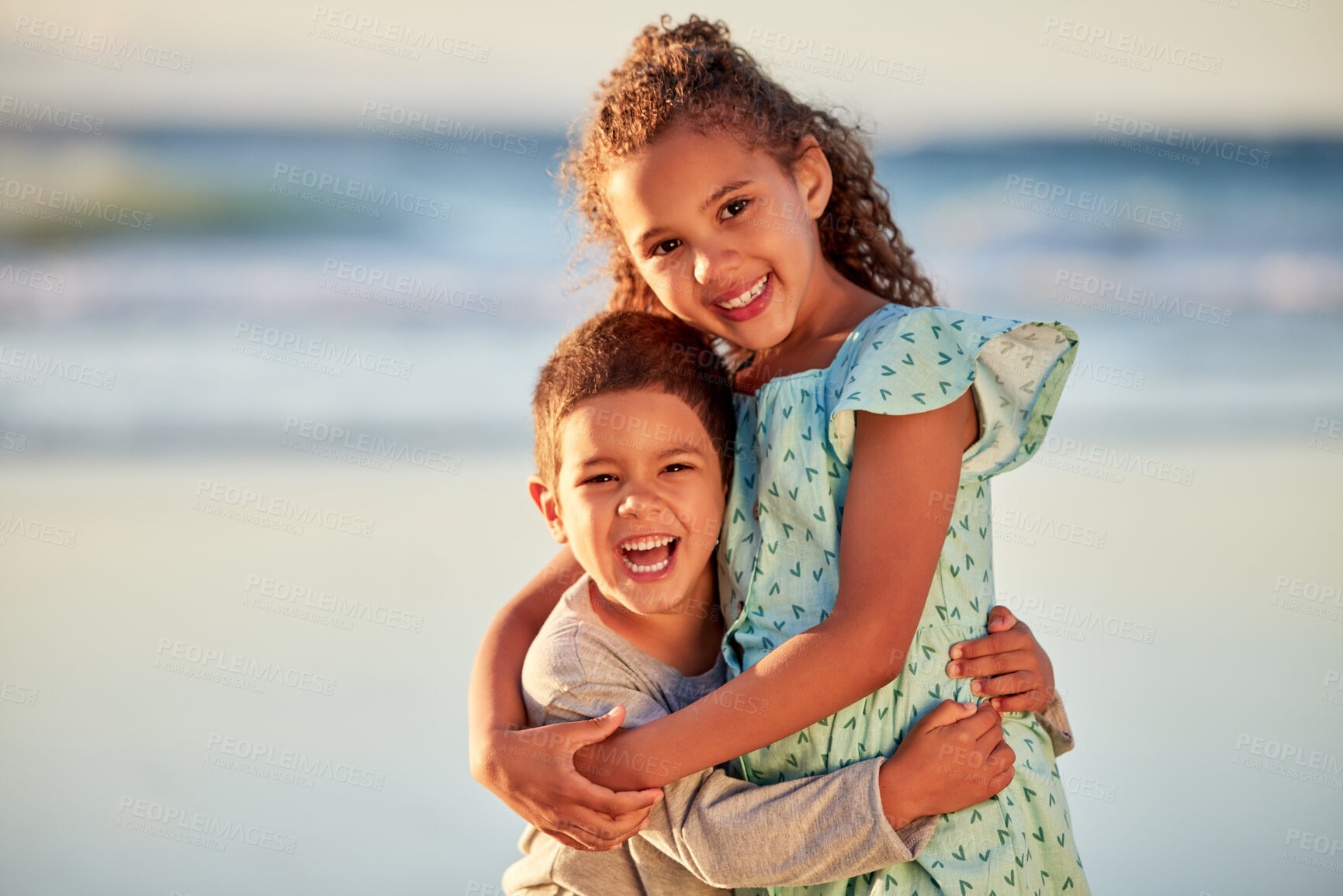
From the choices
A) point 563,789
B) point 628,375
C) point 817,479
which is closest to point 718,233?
point 628,375

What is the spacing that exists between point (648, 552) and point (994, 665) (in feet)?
1.45

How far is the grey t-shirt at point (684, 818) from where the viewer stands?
133 centimetres

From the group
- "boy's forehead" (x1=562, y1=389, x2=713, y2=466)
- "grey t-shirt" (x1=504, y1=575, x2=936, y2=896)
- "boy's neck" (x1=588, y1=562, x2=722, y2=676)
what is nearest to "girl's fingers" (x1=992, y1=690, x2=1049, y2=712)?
"grey t-shirt" (x1=504, y1=575, x2=936, y2=896)

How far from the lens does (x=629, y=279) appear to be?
6.35 ft

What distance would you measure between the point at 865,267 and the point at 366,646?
1.58m

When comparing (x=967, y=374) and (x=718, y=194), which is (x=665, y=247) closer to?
(x=718, y=194)

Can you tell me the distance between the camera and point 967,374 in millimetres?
1387

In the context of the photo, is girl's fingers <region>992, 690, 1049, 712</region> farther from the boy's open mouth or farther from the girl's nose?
the girl's nose

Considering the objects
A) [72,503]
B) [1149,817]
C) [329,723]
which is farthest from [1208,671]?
[72,503]

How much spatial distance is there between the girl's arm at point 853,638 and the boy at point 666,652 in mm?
→ 31

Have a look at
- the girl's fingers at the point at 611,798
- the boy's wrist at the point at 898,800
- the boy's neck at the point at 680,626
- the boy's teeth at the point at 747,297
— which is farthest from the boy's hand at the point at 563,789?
the boy's teeth at the point at 747,297

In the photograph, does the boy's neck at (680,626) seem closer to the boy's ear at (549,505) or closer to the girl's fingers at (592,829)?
the boy's ear at (549,505)

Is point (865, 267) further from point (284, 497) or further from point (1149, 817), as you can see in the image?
point (284, 497)

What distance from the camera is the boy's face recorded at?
58.0 inches
